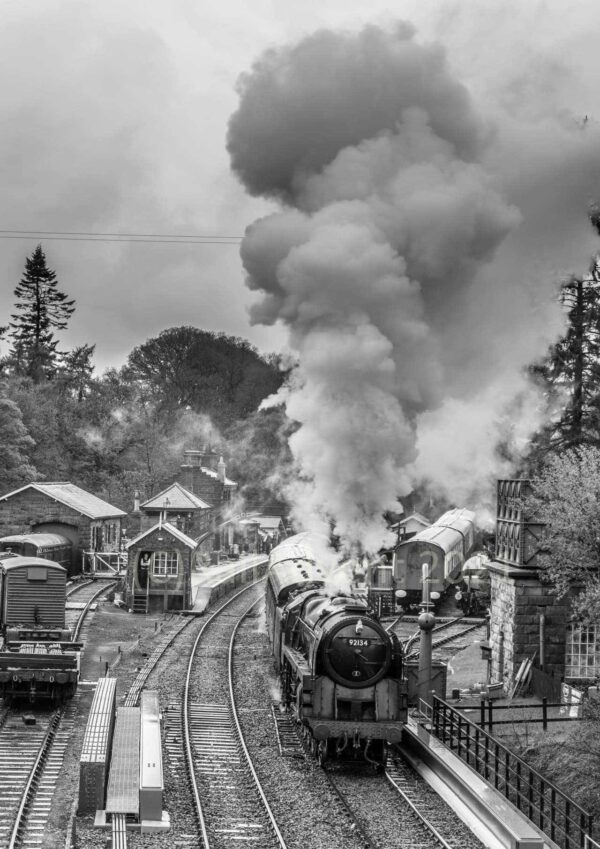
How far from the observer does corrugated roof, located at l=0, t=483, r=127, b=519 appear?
44.0 m

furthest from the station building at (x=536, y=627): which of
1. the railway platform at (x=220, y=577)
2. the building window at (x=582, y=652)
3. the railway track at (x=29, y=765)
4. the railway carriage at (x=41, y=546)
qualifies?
the railway carriage at (x=41, y=546)

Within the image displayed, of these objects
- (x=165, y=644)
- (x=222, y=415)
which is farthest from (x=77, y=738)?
(x=222, y=415)

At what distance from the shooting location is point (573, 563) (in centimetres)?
1930

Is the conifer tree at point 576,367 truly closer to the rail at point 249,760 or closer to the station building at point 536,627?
the station building at point 536,627

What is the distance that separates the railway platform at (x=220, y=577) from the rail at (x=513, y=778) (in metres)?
19.3

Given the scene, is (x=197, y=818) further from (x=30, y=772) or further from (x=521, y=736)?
(x=521, y=736)

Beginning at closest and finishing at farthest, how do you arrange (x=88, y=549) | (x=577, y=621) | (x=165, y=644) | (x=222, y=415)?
1. (x=577, y=621)
2. (x=165, y=644)
3. (x=88, y=549)
4. (x=222, y=415)

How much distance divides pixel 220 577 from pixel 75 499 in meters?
8.22

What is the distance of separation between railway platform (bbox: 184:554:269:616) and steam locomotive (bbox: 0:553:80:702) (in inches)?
460

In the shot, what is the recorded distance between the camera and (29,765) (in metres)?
15.2

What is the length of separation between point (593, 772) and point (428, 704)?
12.5 feet

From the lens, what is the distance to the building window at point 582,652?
21.2 m

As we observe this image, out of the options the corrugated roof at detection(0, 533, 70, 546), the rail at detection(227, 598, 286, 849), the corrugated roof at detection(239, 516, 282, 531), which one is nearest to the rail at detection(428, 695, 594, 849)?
the rail at detection(227, 598, 286, 849)

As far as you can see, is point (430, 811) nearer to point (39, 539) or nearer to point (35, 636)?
point (35, 636)
